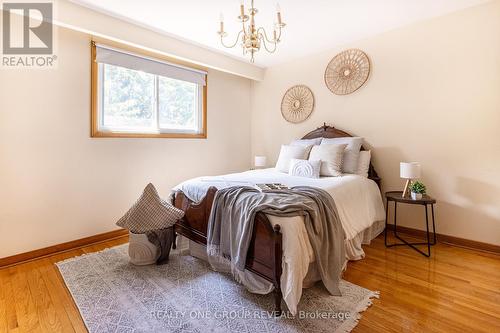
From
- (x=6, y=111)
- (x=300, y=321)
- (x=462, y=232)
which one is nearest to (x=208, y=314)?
(x=300, y=321)

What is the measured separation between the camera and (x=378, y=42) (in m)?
3.31

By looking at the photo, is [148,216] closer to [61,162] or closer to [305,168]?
[61,162]

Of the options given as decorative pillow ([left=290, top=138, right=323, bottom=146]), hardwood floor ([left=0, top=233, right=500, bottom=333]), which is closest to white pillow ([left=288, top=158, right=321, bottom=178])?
decorative pillow ([left=290, top=138, right=323, bottom=146])

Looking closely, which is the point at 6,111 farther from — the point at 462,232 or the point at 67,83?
the point at 462,232

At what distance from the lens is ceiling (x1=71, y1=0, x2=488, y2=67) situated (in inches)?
101

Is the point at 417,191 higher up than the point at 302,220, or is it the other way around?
the point at 417,191

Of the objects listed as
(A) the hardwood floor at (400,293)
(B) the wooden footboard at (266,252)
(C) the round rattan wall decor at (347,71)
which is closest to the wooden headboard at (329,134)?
(C) the round rattan wall decor at (347,71)

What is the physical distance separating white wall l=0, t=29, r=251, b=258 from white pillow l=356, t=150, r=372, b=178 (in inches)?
103

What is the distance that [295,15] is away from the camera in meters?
2.79

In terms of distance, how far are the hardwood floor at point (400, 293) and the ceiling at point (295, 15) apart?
2.61 meters

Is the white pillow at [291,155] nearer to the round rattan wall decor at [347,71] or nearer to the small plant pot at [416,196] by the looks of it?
the round rattan wall decor at [347,71]

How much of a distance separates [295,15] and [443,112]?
2.00 metres

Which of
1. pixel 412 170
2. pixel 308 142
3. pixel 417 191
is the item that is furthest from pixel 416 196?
pixel 308 142

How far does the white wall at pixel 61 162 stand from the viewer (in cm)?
246
